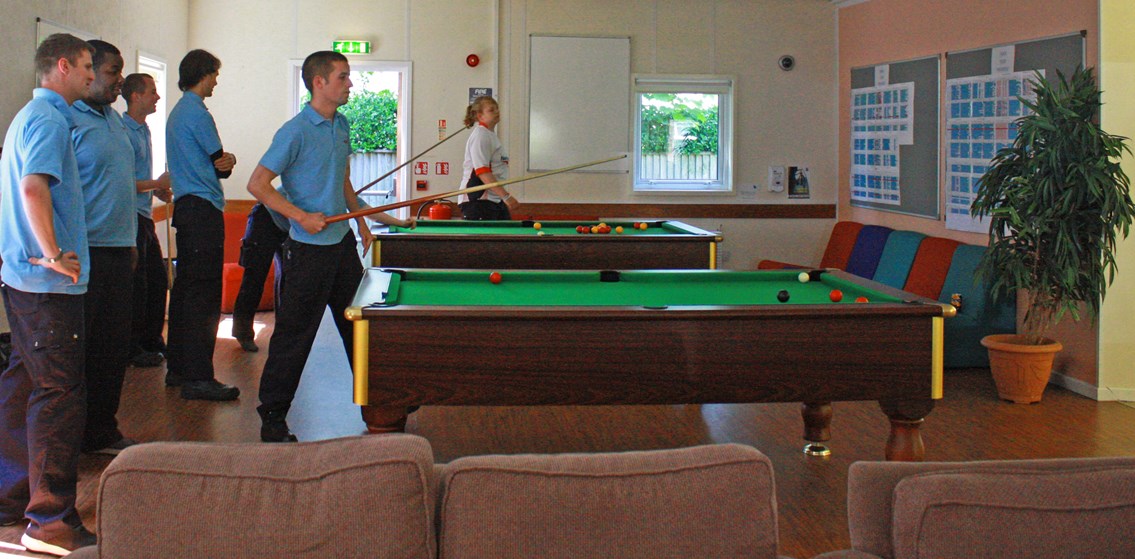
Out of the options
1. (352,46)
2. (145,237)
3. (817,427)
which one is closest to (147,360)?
(145,237)

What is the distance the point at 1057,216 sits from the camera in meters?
5.44

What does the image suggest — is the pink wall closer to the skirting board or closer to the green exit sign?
the skirting board

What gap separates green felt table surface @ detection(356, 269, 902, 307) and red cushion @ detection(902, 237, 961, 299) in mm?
2841

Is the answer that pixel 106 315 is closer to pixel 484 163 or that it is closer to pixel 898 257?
pixel 484 163

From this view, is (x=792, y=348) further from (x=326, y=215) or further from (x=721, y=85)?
(x=721, y=85)

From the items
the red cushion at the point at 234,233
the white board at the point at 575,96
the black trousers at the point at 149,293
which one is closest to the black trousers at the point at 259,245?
the black trousers at the point at 149,293

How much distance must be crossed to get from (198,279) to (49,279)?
203cm

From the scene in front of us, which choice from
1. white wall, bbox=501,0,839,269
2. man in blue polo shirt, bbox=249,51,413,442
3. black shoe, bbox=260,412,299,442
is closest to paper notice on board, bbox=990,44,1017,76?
white wall, bbox=501,0,839,269

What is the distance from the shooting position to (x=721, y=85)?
30.6 feet

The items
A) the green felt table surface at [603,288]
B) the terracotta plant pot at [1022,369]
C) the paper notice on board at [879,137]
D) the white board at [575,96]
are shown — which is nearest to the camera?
the green felt table surface at [603,288]

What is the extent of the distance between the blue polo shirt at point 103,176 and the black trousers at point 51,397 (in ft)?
1.51

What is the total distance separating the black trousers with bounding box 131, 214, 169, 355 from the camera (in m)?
5.60

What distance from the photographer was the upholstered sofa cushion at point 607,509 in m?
1.61

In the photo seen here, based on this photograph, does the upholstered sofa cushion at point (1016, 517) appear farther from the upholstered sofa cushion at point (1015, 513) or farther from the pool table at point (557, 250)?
the pool table at point (557, 250)
